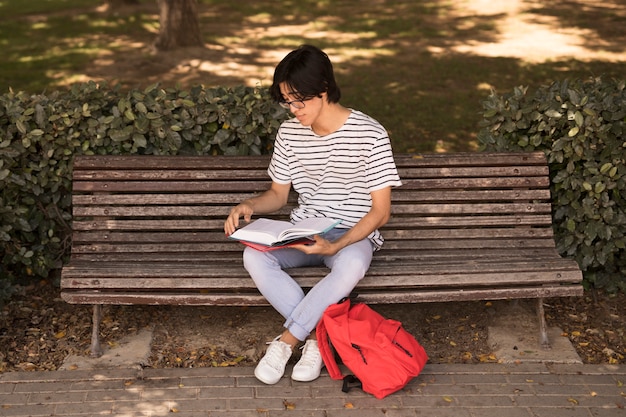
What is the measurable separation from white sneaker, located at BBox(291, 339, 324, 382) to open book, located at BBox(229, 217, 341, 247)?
622 mm

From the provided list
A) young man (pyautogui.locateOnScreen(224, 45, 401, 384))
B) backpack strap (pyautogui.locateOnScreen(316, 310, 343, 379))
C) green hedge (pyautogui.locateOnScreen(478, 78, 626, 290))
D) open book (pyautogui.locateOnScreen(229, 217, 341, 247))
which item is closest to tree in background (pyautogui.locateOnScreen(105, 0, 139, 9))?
green hedge (pyautogui.locateOnScreen(478, 78, 626, 290))

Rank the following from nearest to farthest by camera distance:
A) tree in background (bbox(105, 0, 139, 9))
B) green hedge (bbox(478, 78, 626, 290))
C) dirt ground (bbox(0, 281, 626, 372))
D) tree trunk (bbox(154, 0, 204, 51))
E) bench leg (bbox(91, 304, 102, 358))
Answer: bench leg (bbox(91, 304, 102, 358)) → dirt ground (bbox(0, 281, 626, 372)) → green hedge (bbox(478, 78, 626, 290)) → tree trunk (bbox(154, 0, 204, 51)) → tree in background (bbox(105, 0, 139, 9))

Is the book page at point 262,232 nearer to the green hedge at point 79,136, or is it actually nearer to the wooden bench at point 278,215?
the wooden bench at point 278,215

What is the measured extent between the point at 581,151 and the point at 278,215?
1.95 meters

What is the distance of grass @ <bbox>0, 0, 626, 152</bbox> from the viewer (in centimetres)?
991

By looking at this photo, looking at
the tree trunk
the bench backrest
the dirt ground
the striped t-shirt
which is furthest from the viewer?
the tree trunk

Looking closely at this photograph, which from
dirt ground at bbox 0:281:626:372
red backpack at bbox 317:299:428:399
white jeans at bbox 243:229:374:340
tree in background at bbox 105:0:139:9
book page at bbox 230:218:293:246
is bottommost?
dirt ground at bbox 0:281:626:372

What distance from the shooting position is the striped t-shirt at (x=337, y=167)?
198 inches

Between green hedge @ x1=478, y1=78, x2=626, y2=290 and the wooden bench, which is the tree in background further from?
green hedge @ x1=478, y1=78, x2=626, y2=290

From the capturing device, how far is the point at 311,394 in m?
4.76

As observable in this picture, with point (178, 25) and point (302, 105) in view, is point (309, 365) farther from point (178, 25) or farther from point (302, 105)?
point (178, 25)

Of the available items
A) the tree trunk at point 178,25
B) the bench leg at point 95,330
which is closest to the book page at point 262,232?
the bench leg at point 95,330

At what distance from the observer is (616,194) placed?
5750 mm

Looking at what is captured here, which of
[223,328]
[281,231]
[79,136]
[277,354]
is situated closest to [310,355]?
[277,354]
